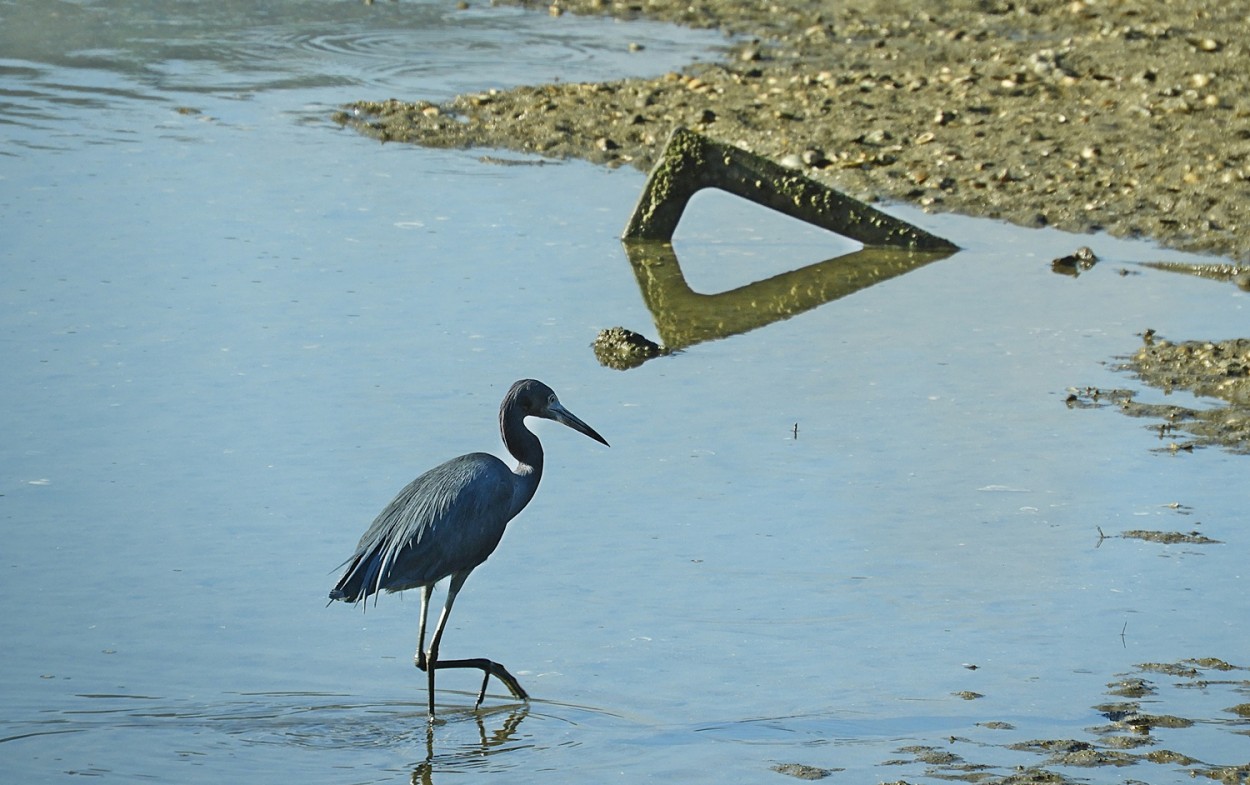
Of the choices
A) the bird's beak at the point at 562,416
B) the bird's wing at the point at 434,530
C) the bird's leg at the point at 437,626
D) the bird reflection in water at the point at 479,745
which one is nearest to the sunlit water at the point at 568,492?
the bird reflection in water at the point at 479,745

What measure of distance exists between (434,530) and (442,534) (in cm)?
3

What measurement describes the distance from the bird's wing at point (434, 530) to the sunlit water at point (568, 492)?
0.35 m

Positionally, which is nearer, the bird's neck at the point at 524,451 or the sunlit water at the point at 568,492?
the sunlit water at the point at 568,492

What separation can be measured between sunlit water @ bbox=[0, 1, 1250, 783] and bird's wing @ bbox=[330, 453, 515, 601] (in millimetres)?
350

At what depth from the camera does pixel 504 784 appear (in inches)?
214

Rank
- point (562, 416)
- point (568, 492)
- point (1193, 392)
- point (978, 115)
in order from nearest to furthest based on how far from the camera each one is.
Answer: point (562, 416)
point (568, 492)
point (1193, 392)
point (978, 115)

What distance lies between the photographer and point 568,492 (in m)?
7.80

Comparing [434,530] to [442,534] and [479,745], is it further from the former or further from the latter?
[479,745]

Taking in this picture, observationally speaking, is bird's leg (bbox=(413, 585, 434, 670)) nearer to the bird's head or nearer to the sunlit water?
the sunlit water

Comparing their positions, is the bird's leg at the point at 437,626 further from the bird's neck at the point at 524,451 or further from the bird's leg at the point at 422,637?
the bird's neck at the point at 524,451

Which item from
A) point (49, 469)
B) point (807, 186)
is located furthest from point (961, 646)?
point (807, 186)

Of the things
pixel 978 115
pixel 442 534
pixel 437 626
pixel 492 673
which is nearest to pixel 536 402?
pixel 442 534

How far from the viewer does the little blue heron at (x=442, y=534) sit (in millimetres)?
6012

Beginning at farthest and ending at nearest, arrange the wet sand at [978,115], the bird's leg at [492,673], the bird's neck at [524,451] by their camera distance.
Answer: the wet sand at [978,115] → the bird's neck at [524,451] → the bird's leg at [492,673]
